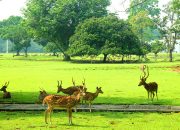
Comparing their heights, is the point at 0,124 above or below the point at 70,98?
below

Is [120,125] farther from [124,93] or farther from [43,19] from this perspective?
[43,19]

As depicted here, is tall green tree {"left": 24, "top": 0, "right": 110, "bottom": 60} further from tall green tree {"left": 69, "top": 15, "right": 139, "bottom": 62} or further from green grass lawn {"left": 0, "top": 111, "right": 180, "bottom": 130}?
green grass lawn {"left": 0, "top": 111, "right": 180, "bottom": 130}

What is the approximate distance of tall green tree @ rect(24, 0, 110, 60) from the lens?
9194 cm

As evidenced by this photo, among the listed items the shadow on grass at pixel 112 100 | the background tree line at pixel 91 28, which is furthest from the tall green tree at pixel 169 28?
the shadow on grass at pixel 112 100

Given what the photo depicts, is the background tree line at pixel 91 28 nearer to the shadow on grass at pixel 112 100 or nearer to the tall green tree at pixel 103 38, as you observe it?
the tall green tree at pixel 103 38

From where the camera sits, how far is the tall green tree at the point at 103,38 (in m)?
78.1

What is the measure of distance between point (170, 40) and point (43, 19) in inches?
1246

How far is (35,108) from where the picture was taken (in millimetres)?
19281

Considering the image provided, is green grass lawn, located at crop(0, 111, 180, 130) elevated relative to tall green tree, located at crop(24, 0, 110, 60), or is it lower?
lower

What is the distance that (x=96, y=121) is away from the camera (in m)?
16.1

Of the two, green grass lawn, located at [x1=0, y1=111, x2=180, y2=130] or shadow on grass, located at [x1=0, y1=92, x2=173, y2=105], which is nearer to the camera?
green grass lawn, located at [x1=0, y1=111, x2=180, y2=130]

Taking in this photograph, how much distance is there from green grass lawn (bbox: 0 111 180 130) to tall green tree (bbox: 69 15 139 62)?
59.2 metres

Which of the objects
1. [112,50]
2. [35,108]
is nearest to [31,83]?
[35,108]

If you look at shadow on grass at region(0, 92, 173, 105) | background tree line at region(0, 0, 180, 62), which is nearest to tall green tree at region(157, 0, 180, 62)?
background tree line at region(0, 0, 180, 62)
